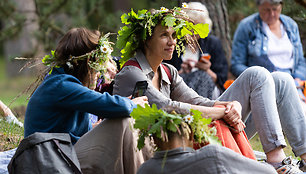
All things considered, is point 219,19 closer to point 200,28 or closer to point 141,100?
point 200,28

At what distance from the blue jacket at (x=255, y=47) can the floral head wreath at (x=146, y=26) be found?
2.16m

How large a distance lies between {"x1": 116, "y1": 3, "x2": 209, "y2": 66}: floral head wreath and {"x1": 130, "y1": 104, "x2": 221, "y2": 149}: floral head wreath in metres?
1.15

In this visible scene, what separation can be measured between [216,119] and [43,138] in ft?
4.24

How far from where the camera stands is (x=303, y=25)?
8305 mm

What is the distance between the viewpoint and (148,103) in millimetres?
3971

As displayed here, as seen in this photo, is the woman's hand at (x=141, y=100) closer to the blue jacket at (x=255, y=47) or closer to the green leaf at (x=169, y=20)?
the green leaf at (x=169, y=20)

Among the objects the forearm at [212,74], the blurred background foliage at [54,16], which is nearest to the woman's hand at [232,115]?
the forearm at [212,74]

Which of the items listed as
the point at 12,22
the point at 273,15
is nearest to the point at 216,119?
the point at 273,15

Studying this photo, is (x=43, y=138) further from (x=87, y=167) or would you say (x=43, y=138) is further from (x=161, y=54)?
(x=161, y=54)

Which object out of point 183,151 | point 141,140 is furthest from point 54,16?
point 183,151

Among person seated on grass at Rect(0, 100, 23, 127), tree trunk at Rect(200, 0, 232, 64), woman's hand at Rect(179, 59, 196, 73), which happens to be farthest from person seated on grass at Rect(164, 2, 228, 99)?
person seated on grass at Rect(0, 100, 23, 127)

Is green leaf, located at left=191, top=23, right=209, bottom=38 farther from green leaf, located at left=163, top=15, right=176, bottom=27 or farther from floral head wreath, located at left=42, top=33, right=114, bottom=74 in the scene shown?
floral head wreath, located at left=42, top=33, right=114, bottom=74

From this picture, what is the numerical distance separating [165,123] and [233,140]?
881 millimetres

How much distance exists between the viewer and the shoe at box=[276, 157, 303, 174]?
12.8 feet
